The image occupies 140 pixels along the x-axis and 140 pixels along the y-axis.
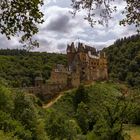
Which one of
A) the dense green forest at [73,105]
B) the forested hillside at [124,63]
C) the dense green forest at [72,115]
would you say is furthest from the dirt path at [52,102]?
the forested hillside at [124,63]

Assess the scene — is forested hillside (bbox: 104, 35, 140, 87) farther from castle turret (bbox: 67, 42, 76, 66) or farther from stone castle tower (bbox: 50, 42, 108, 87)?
castle turret (bbox: 67, 42, 76, 66)

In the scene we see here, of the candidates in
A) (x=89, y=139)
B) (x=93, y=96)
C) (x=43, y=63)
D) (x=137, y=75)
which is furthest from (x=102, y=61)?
(x=89, y=139)

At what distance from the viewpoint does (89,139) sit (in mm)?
55688

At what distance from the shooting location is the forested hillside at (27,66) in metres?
152

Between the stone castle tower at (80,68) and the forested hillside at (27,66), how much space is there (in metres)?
29.7

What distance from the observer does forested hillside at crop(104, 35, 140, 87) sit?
507 feet

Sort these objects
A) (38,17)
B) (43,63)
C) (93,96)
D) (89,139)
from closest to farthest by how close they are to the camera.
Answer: (38,17)
(89,139)
(93,96)
(43,63)

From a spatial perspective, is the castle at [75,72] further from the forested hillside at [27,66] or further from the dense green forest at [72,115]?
the forested hillside at [27,66]

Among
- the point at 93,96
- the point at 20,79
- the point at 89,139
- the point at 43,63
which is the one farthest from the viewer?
the point at 43,63

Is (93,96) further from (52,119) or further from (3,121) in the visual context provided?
(3,121)

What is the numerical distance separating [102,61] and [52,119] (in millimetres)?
55105

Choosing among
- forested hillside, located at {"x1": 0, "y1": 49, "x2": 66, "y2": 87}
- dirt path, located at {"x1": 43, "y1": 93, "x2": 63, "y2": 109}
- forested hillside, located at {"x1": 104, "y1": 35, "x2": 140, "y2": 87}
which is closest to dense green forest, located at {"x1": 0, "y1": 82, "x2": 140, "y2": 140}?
dirt path, located at {"x1": 43, "y1": 93, "x2": 63, "y2": 109}

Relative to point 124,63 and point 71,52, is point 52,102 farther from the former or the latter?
point 124,63

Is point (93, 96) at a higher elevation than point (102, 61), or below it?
below
